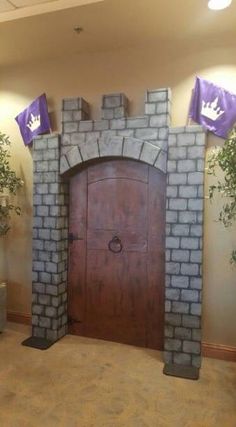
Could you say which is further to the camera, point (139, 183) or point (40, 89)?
point (40, 89)

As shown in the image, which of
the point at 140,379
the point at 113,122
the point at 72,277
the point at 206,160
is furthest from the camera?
the point at 72,277

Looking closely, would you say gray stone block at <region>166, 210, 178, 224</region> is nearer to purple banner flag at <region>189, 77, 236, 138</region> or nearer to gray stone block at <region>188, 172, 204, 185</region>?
gray stone block at <region>188, 172, 204, 185</region>

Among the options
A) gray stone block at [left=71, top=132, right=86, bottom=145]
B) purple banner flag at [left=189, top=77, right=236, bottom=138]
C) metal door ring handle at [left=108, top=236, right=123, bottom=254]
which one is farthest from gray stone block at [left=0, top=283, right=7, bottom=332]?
purple banner flag at [left=189, top=77, right=236, bottom=138]

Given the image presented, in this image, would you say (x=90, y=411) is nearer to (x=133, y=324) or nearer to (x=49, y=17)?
(x=133, y=324)

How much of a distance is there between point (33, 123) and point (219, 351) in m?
2.85

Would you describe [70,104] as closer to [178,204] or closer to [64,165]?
[64,165]

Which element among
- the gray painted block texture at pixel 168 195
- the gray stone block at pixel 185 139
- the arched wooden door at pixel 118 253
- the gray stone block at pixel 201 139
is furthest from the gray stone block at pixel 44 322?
the gray stone block at pixel 201 139

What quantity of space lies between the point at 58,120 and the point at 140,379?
253 cm

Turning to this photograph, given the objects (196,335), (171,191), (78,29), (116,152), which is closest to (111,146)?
(116,152)

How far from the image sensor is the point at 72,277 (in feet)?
10.8

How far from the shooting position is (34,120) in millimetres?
3322

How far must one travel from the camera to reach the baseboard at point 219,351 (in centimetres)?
280

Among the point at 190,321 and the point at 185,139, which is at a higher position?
the point at 185,139

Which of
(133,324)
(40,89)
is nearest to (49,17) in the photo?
(40,89)
